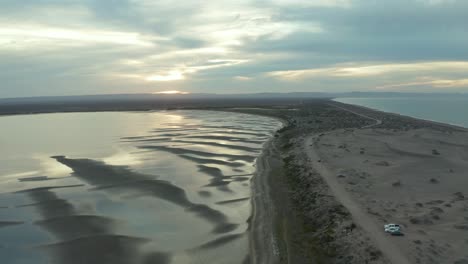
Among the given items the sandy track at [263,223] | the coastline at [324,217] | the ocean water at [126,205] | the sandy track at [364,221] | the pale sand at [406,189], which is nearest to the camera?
the sandy track at [364,221]

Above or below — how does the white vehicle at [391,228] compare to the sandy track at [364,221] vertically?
above

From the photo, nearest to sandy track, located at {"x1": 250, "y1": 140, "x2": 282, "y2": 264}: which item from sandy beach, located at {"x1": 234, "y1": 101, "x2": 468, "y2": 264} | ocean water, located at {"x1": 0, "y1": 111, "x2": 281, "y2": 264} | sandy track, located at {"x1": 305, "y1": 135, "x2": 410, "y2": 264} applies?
sandy beach, located at {"x1": 234, "y1": 101, "x2": 468, "y2": 264}

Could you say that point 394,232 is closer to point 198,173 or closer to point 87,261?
point 87,261

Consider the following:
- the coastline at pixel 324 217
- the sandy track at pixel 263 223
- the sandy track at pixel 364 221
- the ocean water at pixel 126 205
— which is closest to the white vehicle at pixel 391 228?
the sandy track at pixel 364 221

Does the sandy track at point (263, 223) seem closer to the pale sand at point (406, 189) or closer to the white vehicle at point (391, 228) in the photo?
the pale sand at point (406, 189)

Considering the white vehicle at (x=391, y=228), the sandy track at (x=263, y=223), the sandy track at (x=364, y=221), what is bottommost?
the sandy track at (x=263, y=223)

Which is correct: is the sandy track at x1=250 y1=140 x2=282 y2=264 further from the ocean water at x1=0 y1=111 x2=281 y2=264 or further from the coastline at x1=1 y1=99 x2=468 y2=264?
the ocean water at x1=0 y1=111 x2=281 y2=264

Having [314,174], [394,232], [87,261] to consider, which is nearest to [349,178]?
[314,174]
